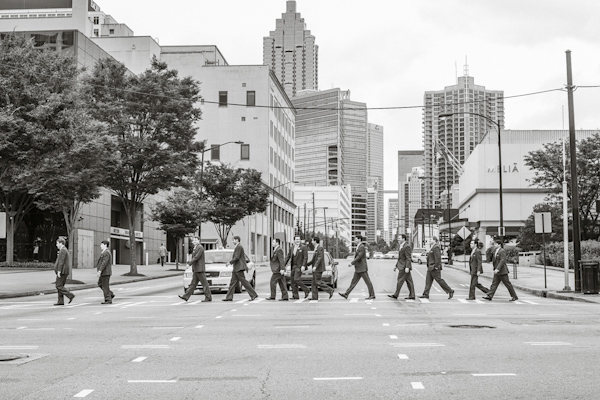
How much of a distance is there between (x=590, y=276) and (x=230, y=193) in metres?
41.5

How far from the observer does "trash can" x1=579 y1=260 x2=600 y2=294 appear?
2256cm

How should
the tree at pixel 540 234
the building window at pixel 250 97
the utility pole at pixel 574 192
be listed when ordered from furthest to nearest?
the building window at pixel 250 97 < the tree at pixel 540 234 < the utility pole at pixel 574 192

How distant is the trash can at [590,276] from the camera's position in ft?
74.0

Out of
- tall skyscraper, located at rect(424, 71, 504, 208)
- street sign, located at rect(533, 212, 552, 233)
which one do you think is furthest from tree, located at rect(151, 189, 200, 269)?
tall skyscraper, located at rect(424, 71, 504, 208)

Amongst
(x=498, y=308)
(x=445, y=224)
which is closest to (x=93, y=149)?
(x=498, y=308)

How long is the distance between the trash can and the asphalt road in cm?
544

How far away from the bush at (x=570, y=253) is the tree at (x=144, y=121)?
77.5 feet

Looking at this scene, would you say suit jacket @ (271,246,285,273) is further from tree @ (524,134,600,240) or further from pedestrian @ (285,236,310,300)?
tree @ (524,134,600,240)

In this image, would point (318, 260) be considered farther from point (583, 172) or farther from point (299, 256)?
point (583, 172)

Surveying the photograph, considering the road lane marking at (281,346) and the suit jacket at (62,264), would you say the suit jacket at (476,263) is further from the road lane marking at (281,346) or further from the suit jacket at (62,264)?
the suit jacket at (62,264)

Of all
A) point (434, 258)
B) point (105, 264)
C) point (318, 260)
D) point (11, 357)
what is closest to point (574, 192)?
point (434, 258)

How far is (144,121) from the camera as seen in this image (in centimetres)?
3891

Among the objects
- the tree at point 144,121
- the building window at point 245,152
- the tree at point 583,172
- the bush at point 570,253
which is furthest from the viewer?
the building window at point 245,152

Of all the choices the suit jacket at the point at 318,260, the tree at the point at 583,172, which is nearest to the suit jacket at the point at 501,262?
the suit jacket at the point at 318,260
